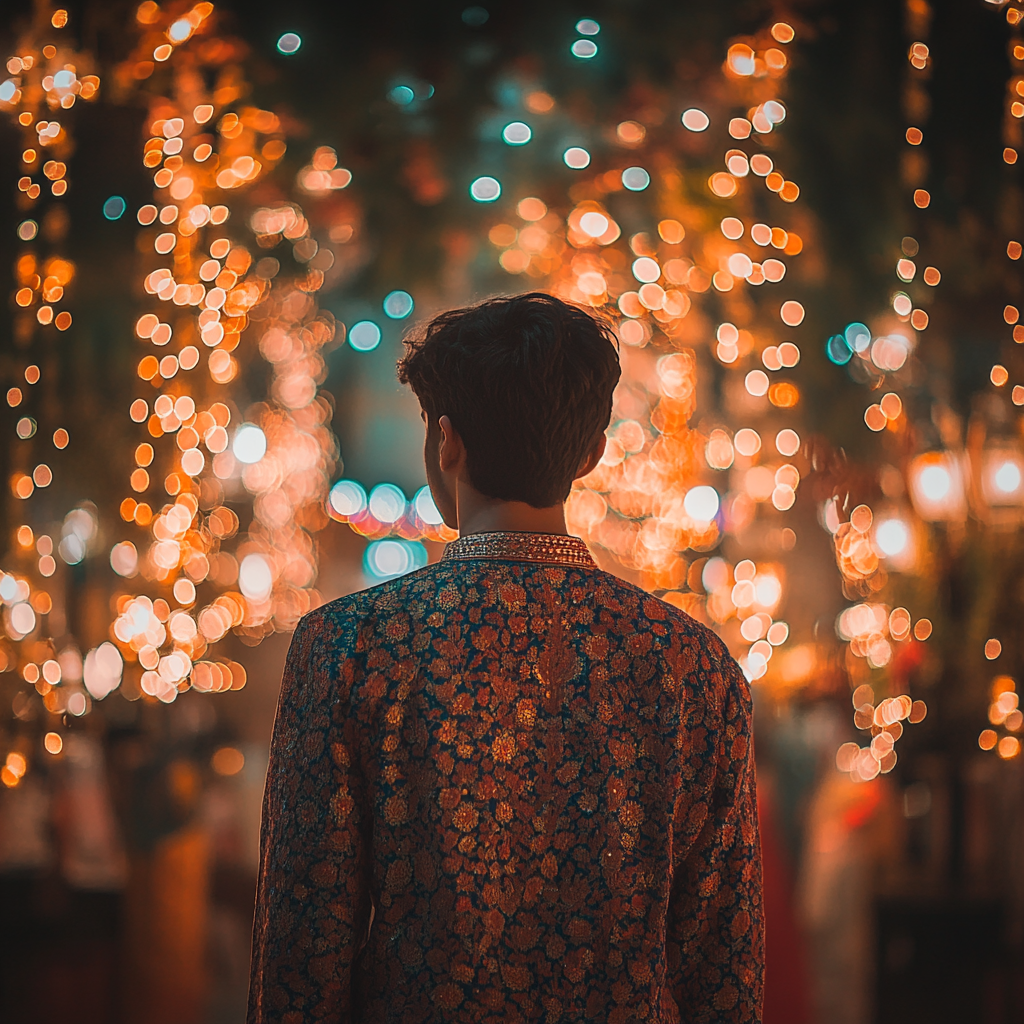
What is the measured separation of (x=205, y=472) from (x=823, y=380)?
127 centimetres

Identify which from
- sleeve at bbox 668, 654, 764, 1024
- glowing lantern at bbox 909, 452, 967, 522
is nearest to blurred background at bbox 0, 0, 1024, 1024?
glowing lantern at bbox 909, 452, 967, 522

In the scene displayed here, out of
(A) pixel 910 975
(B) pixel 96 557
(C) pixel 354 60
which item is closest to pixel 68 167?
(C) pixel 354 60

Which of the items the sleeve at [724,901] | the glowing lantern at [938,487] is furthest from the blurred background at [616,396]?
the sleeve at [724,901]

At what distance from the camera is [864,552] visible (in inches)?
71.9

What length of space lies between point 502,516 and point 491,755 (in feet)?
0.60

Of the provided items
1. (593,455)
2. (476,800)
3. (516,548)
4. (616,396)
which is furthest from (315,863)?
(616,396)

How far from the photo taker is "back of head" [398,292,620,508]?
0.70 meters

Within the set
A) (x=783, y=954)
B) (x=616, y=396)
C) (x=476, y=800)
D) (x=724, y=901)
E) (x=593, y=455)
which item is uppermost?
(x=616, y=396)

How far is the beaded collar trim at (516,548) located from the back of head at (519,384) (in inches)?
1.1

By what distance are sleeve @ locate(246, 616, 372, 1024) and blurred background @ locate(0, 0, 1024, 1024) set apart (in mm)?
1140

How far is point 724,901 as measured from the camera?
30.0 inches

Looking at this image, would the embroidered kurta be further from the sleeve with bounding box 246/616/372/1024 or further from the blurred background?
the blurred background

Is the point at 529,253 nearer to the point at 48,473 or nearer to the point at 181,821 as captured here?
the point at 48,473

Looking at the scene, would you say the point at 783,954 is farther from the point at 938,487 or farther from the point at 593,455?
the point at 593,455
